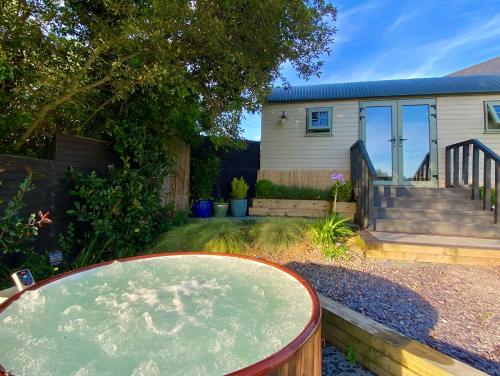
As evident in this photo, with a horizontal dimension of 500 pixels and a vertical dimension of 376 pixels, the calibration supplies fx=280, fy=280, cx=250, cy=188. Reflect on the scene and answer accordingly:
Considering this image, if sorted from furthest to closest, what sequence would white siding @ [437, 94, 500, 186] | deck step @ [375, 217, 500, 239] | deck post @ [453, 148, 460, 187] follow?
white siding @ [437, 94, 500, 186] → deck post @ [453, 148, 460, 187] → deck step @ [375, 217, 500, 239]

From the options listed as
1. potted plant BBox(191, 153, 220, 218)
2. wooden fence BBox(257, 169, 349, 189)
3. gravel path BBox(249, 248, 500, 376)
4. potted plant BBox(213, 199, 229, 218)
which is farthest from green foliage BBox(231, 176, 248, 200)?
gravel path BBox(249, 248, 500, 376)

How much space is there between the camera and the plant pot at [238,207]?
587cm

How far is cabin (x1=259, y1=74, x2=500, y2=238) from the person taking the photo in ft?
18.9

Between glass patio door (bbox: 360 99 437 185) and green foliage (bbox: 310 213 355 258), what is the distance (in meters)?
3.43

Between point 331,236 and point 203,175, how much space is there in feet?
11.0

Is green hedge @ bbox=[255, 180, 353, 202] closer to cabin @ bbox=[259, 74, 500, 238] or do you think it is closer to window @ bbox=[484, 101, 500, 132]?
cabin @ bbox=[259, 74, 500, 238]

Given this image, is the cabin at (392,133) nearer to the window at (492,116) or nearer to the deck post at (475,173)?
the window at (492,116)

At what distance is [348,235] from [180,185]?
324 cm

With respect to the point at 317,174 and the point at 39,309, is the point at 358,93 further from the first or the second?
the point at 39,309

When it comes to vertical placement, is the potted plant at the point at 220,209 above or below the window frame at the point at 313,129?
below

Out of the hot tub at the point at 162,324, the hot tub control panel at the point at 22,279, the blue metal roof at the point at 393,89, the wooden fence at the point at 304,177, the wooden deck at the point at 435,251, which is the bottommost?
the wooden deck at the point at 435,251

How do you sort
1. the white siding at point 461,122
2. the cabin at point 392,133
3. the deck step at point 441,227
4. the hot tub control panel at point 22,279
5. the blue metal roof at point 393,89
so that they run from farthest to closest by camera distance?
the blue metal roof at point 393,89 < the white siding at point 461,122 < the cabin at point 392,133 < the deck step at point 441,227 < the hot tub control panel at point 22,279

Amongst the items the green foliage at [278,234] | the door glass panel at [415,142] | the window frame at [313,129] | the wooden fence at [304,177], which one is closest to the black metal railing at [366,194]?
the green foliage at [278,234]

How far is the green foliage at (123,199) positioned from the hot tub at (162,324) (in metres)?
1.44
